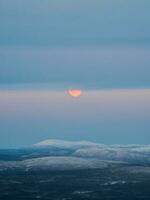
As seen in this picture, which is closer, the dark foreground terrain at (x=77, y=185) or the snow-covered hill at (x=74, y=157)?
the dark foreground terrain at (x=77, y=185)

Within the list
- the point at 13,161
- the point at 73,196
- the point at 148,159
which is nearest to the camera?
the point at 73,196

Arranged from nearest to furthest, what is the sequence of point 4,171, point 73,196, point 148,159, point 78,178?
1. point 73,196
2. point 78,178
3. point 4,171
4. point 148,159

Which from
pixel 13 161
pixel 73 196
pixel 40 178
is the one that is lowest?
pixel 73 196

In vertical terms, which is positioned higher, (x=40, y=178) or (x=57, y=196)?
(x=40, y=178)

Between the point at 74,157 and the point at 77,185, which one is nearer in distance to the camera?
the point at 77,185

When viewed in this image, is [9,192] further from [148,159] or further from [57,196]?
[148,159]

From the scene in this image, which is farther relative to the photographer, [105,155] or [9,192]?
[105,155]

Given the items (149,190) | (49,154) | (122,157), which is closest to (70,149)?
(49,154)

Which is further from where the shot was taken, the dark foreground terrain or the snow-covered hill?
the snow-covered hill
